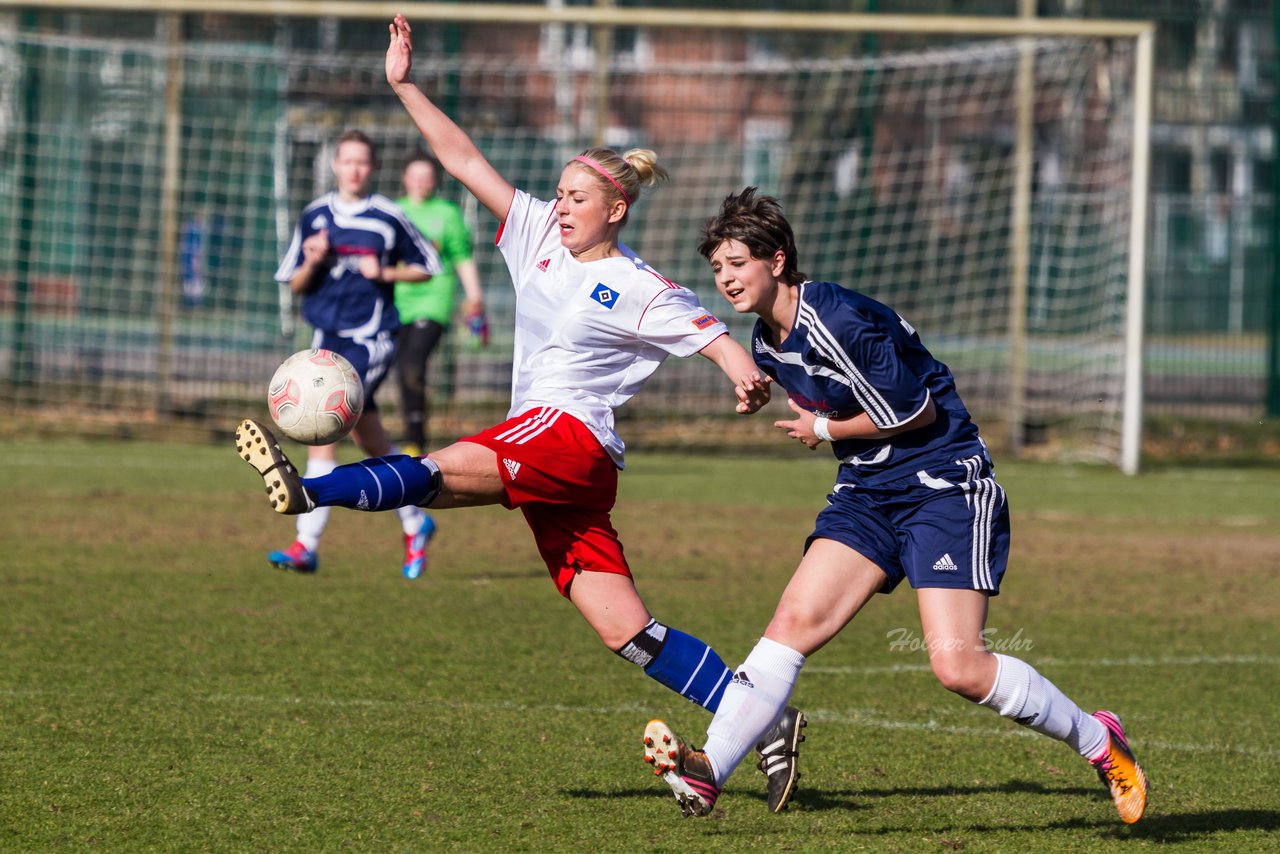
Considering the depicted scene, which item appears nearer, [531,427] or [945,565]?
[945,565]

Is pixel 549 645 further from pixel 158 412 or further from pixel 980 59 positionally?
pixel 980 59

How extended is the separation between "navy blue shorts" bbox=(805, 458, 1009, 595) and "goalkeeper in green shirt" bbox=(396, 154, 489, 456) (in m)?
6.52

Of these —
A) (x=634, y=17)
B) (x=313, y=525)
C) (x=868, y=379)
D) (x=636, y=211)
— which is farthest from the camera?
(x=636, y=211)

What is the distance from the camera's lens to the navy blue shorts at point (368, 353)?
8.26 m

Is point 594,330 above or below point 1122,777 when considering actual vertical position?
above

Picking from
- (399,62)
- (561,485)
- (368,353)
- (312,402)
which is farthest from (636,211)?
(561,485)

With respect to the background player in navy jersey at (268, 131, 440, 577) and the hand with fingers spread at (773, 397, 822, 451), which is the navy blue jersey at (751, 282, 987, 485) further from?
the background player in navy jersey at (268, 131, 440, 577)

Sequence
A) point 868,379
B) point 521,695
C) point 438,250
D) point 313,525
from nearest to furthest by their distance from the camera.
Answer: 1. point 868,379
2. point 521,695
3. point 313,525
4. point 438,250

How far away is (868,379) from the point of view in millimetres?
4305

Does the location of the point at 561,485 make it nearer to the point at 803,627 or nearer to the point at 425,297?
the point at 803,627

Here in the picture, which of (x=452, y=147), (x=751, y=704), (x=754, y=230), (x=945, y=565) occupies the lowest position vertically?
(x=751, y=704)

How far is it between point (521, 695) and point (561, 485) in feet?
4.76

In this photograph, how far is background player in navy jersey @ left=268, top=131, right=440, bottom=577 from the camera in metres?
8.20

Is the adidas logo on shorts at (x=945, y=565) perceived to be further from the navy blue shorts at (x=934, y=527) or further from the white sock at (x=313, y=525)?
the white sock at (x=313, y=525)
